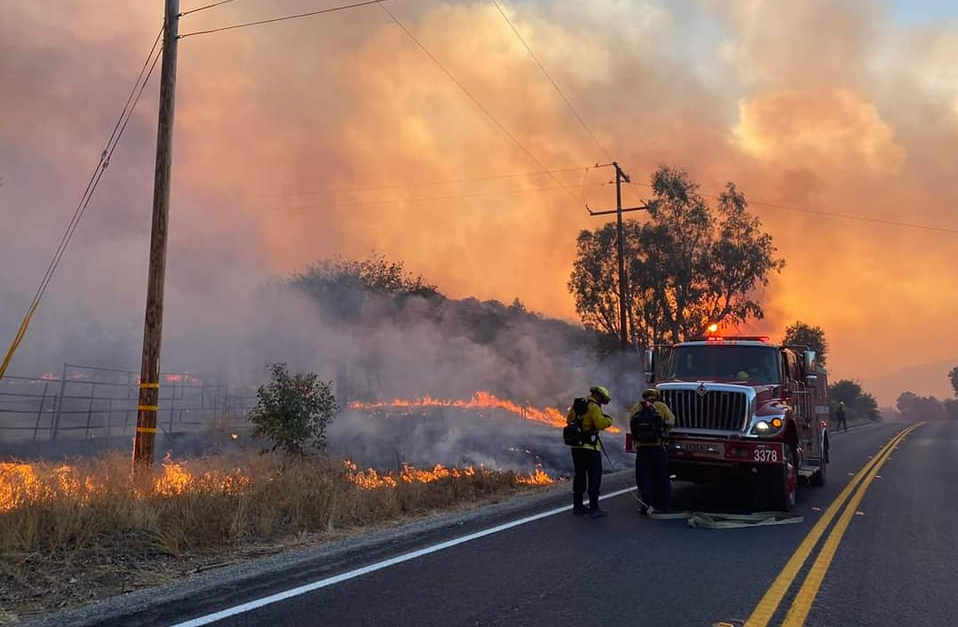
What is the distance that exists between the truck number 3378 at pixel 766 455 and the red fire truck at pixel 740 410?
0.01 metres

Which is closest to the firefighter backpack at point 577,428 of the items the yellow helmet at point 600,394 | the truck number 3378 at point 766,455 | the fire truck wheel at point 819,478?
the yellow helmet at point 600,394

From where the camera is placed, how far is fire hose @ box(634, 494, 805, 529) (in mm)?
7794

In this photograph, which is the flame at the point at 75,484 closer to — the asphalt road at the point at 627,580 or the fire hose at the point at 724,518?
the asphalt road at the point at 627,580

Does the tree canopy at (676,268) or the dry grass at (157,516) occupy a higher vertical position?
the tree canopy at (676,268)

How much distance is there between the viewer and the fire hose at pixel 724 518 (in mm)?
7794

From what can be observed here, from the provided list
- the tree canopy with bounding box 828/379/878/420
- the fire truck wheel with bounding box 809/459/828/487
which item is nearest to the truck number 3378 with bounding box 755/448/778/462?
the fire truck wheel with bounding box 809/459/828/487

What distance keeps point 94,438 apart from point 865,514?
17963 millimetres

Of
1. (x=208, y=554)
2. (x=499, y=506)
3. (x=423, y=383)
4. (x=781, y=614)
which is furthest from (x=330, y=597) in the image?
(x=423, y=383)

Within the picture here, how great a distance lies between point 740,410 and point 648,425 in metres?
1.36

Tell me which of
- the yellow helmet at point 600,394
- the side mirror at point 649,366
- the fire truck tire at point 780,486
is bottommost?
the fire truck tire at point 780,486

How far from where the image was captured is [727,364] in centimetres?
1030

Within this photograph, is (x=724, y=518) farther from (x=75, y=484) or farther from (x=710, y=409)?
(x=75, y=484)

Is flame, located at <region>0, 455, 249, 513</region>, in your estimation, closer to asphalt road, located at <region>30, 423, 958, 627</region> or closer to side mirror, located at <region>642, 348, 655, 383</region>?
asphalt road, located at <region>30, 423, 958, 627</region>

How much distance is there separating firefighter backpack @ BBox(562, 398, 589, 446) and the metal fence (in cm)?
1453
